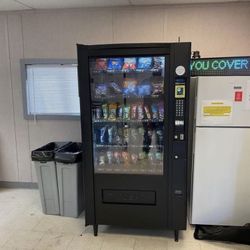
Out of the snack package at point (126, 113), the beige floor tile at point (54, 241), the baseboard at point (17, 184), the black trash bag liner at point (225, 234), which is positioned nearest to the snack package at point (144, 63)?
the snack package at point (126, 113)

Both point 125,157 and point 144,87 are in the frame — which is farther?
point 125,157

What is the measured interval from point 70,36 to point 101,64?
1.09 metres

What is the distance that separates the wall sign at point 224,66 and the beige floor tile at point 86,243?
74.8 inches

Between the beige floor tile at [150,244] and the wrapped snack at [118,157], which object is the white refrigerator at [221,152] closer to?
the beige floor tile at [150,244]

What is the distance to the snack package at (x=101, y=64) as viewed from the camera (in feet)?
8.23

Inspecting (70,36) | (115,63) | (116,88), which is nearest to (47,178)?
(116,88)

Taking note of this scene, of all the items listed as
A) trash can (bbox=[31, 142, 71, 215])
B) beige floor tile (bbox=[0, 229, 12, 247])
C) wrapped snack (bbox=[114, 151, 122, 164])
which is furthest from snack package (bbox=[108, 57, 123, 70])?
beige floor tile (bbox=[0, 229, 12, 247])

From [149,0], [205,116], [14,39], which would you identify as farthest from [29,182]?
[149,0]

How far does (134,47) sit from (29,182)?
2546mm

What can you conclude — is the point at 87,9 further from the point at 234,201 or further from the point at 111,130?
the point at 234,201

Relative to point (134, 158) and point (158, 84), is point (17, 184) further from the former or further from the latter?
point (158, 84)

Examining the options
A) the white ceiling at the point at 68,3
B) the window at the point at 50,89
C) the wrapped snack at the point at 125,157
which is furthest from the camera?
the window at the point at 50,89

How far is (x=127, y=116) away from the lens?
264 cm

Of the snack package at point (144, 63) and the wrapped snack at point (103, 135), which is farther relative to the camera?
the wrapped snack at point (103, 135)
